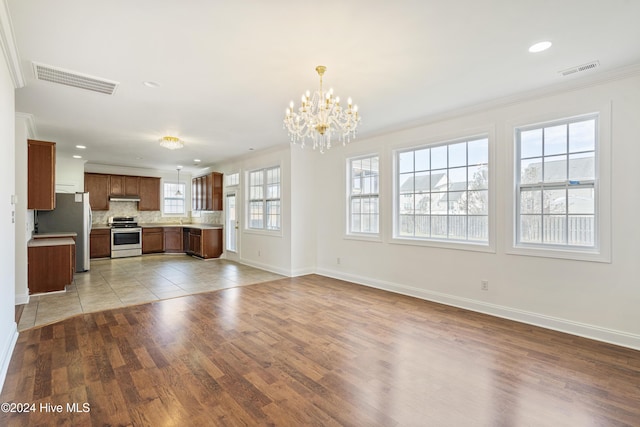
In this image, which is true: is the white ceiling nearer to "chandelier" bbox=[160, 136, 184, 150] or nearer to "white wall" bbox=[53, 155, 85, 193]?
"chandelier" bbox=[160, 136, 184, 150]

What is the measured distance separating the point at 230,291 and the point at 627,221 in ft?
16.5

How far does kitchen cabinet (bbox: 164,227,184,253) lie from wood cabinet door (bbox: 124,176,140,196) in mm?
1406

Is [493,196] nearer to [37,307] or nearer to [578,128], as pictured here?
[578,128]

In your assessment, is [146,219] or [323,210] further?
[146,219]

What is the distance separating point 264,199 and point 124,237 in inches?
176

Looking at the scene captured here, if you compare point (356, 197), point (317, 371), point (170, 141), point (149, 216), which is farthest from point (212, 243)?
point (317, 371)

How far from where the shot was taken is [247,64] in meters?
2.86

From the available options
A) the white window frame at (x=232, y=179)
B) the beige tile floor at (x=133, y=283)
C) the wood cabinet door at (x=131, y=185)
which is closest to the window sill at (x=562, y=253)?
the beige tile floor at (x=133, y=283)

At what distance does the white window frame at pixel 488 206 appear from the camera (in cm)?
391

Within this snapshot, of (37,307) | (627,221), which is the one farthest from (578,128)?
(37,307)

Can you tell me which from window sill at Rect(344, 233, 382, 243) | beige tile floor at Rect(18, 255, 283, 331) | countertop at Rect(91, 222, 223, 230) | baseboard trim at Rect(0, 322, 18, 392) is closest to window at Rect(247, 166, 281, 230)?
beige tile floor at Rect(18, 255, 283, 331)

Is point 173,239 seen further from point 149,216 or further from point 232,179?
point 232,179

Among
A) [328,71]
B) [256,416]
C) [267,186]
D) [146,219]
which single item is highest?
[328,71]

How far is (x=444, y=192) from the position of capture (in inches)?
177
